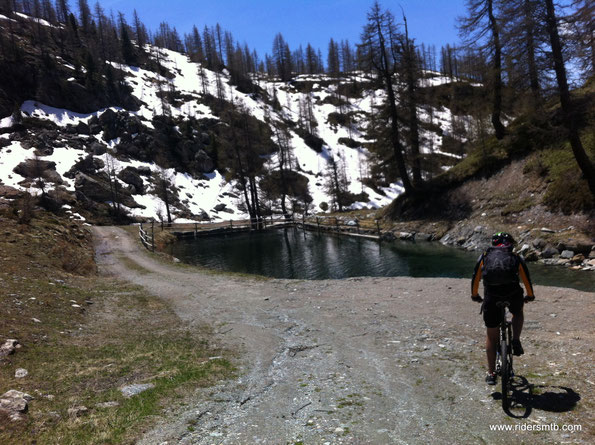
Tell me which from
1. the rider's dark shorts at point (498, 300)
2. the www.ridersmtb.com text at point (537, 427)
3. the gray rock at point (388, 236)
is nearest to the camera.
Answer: the www.ridersmtb.com text at point (537, 427)

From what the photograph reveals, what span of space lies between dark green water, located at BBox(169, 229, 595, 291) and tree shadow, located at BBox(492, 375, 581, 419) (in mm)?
10660

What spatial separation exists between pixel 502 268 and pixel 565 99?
20149mm

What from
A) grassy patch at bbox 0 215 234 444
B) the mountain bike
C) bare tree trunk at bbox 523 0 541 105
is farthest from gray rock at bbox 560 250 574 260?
grassy patch at bbox 0 215 234 444

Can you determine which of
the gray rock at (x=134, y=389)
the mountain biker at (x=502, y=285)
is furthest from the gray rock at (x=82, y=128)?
the mountain biker at (x=502, y=285)

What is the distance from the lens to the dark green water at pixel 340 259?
18.4 m

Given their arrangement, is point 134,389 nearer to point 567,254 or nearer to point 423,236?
point 567,254

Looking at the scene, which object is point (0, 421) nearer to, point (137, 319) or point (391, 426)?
point (391, 426)

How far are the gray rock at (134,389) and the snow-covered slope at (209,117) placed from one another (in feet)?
118

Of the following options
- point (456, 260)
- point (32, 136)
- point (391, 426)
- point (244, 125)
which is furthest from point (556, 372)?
point (32, 136)

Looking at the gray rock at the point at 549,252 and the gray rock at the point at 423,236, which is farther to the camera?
the gray rock at the point at 423,236

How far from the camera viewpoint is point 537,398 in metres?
5.32

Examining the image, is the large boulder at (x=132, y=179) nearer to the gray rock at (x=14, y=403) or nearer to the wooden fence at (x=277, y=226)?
the wooden fence at (x=277, y=226)

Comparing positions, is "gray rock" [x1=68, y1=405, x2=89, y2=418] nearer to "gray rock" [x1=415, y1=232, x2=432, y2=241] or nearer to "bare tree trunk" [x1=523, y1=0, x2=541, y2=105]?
"bare tree trunk" [x1=523, y1=0, x2=541, y2=105]

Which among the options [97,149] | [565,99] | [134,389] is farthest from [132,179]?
[134,389]
